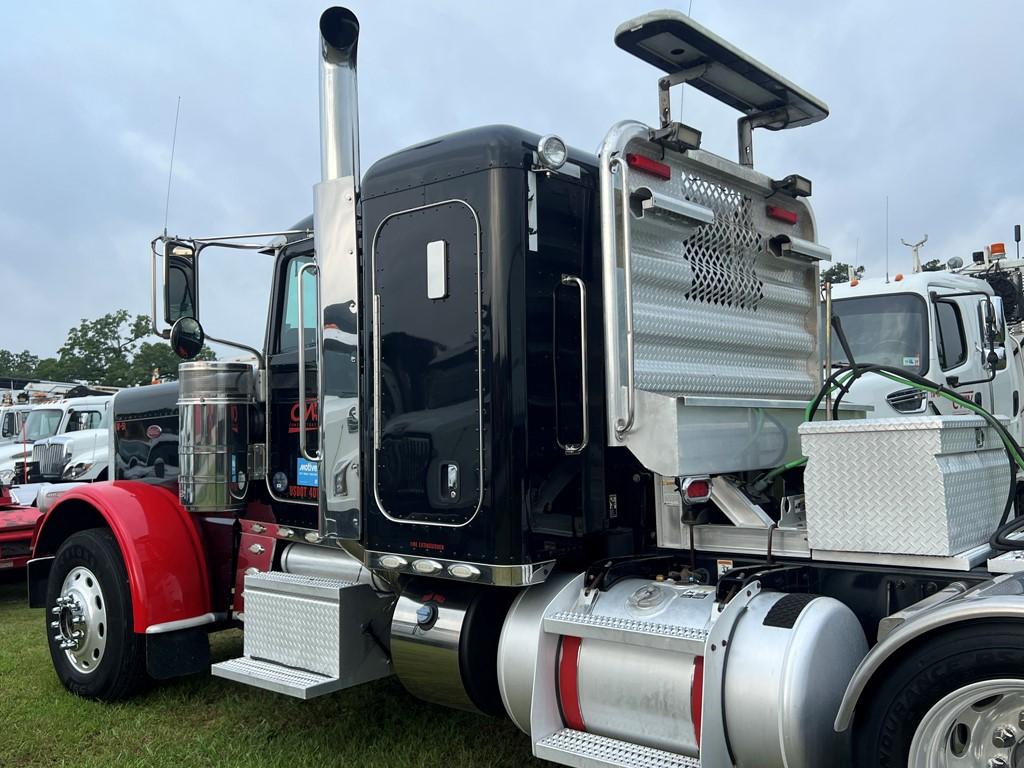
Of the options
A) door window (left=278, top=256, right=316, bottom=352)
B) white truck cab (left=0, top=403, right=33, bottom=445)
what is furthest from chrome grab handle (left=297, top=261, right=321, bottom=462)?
white truck cab (left=0, top=403, right=33, bottom=445)

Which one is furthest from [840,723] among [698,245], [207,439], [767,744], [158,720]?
[158,720]

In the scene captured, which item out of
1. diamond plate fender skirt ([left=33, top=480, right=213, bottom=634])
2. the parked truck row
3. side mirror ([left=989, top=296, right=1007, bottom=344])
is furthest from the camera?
side mirror ([left=989, top=296, right=1007, bottom=344])

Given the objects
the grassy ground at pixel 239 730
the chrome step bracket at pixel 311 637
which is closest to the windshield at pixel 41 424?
the grassy ground at pixel 239 730

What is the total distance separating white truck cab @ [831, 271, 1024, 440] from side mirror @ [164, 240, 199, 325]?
216 inches

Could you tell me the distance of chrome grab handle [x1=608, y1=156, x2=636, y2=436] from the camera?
11.5 feet

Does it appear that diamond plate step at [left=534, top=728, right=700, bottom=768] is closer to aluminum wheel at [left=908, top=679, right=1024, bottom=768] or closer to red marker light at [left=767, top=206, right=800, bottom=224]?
aluminum wheel at [left=908, top=679, right=1024, bottom=768]

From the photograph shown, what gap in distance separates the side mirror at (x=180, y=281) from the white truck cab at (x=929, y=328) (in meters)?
5.48

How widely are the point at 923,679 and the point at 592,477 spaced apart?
4.78 feet

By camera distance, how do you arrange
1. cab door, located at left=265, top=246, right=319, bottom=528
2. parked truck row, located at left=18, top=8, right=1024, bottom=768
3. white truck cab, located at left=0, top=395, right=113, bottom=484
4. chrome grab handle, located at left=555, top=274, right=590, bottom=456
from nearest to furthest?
1. parked truck row, located at left=18, top=8, right=1024, bottom=768
2. chrome grab handle, located at left=555, top=274, right=590, bottom=456
3. cab door, located at left=265, top=246, right=319, bottom=528
4. white truck cab, located at left=0, top=395, right=113, bottom=484

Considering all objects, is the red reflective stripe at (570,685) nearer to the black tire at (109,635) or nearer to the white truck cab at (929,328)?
the black tire at (109,635)

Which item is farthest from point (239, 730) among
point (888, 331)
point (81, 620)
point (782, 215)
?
point (888, 331)

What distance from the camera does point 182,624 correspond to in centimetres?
Result: 491

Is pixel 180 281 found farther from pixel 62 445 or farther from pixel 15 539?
pixel 62 445

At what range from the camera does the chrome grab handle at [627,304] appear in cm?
351
